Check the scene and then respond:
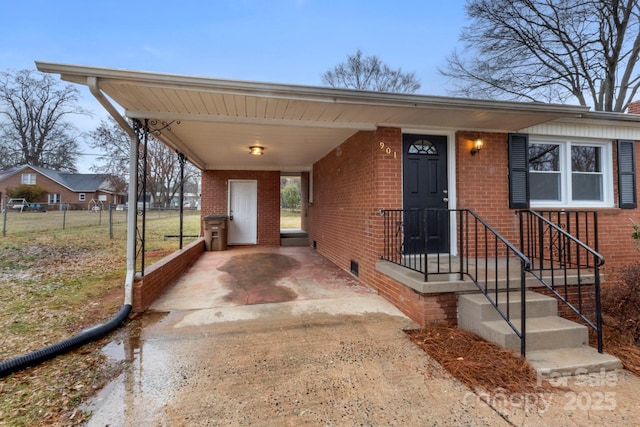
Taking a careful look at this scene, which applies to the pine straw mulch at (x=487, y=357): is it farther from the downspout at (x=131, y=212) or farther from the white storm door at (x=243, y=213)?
the white storm door at (x=243, y=213)

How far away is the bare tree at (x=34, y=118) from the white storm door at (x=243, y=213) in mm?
22929

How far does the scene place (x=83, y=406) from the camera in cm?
176

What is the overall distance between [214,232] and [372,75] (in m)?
12.5

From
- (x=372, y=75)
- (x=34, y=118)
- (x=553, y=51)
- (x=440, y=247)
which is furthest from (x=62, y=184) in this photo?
(x=553, y=51)

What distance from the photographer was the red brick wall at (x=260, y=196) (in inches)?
339

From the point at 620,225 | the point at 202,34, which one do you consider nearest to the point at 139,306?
the point at 620,225

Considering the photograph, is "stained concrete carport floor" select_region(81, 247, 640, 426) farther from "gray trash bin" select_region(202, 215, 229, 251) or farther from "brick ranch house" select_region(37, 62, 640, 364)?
"gray trash bin" select_region(202, 215, 229, 251)

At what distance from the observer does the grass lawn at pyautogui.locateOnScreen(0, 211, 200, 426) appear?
179cm

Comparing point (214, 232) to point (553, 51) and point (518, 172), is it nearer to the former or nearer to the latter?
point (518, 172)

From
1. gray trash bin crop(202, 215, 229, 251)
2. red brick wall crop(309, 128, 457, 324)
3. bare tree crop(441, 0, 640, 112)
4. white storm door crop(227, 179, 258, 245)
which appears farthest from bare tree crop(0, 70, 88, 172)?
bare tree crop(441, 0, 640, 112)

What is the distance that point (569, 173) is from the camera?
4840 millimetres

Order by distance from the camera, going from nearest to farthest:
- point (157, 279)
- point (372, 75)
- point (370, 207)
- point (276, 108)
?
point (276, 108)
point (157, 279)
point (370, 207)
point (372, 75)

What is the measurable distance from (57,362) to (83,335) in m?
0.32

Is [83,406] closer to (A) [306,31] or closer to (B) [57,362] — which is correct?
(B) [57,362]
